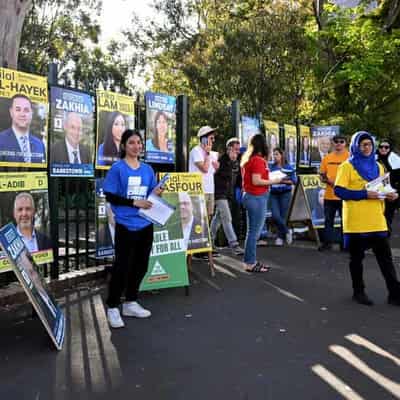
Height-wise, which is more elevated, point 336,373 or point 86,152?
point 86,152

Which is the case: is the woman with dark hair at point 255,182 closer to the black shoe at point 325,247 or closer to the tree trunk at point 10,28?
the black shoe at point 325,247

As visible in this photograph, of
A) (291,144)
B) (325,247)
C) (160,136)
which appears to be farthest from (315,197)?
(160,136)

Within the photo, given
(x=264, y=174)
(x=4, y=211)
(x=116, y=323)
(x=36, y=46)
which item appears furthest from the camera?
(x=36, y=46)

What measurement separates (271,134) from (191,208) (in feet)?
13.5

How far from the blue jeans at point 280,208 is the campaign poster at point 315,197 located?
34 centimetres

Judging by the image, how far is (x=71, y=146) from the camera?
226 inches

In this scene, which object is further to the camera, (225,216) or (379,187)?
(225,216)

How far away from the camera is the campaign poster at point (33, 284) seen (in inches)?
146

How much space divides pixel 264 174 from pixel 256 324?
240 centimetres

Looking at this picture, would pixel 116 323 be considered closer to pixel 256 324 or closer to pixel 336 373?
pixel 256 324

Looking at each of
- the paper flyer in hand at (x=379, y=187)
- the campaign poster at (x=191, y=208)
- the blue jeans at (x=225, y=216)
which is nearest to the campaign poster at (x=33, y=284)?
the campaign poster at (x=191, y=208)

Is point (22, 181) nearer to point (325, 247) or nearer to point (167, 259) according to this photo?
point (167, 259)

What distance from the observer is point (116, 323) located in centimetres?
446

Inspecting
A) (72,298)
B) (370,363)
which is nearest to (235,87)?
(72,298)
